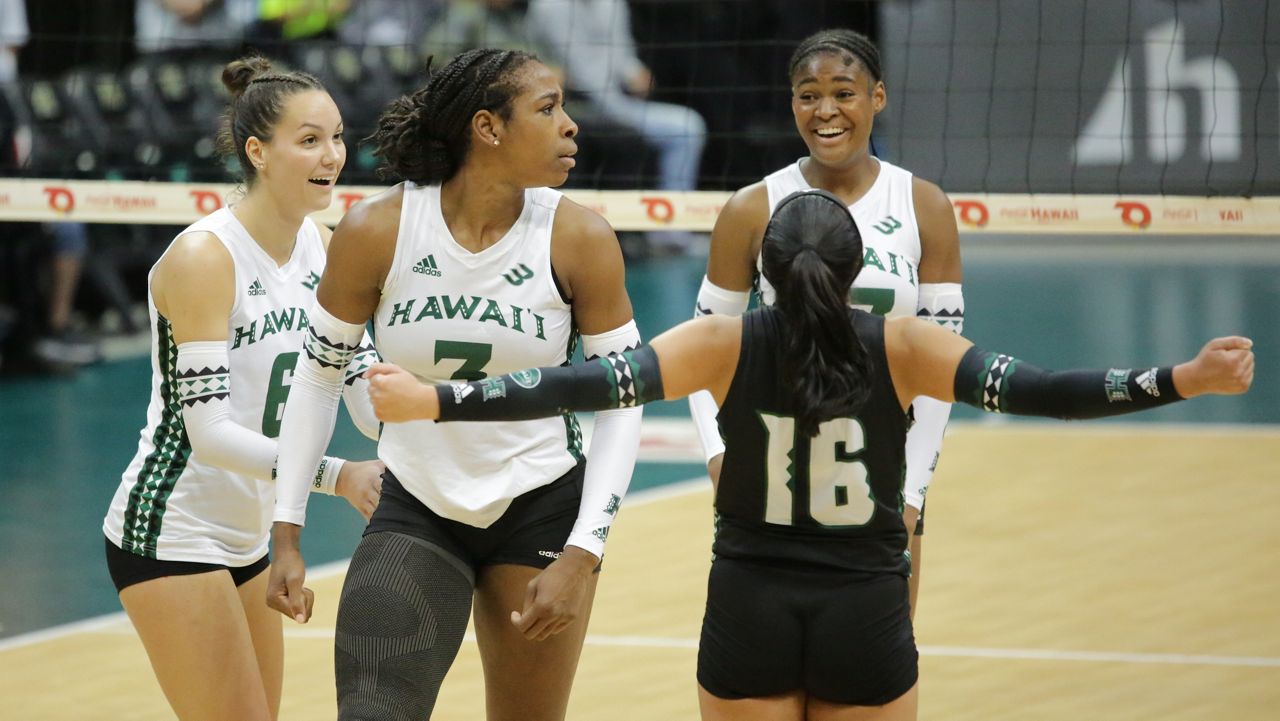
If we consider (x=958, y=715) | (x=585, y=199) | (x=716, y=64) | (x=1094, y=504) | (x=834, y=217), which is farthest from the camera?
(x=716, y=64)

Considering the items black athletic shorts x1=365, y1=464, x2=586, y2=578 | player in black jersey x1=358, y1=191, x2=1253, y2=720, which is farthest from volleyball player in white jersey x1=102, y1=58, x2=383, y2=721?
player in black jersey x1=358, y1=191, x2=1253, y2=720

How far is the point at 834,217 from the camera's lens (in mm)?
3088

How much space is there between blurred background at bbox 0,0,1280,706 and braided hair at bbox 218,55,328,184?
4937 mm

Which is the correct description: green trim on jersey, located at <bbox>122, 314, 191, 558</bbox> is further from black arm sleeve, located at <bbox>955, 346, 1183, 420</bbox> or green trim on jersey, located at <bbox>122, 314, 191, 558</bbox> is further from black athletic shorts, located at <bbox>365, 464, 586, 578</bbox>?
black arm sleeve, located at <bbox>955, 346, 1183, 420</bbox>

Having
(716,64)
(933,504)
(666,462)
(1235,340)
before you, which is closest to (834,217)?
(1235,340)

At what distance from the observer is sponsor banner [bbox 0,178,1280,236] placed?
5.44m

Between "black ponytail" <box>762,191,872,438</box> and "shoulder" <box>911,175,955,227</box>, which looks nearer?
"black ponytail" <box>762,191,872,438</box>

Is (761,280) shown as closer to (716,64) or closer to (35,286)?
(35,286)

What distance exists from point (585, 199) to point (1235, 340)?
136 inches

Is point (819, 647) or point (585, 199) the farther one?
point (585, 199)

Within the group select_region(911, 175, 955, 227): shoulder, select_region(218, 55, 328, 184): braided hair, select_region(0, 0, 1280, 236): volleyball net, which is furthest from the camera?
select_region(0, 0, 1280, 236): volleyball net

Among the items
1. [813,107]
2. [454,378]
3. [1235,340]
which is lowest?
[454,378]

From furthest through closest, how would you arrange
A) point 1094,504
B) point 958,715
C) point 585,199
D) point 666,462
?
point 666,462 < point 1094,504 < point 585,199 < point 958,715

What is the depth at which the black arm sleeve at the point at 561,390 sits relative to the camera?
300 cm
